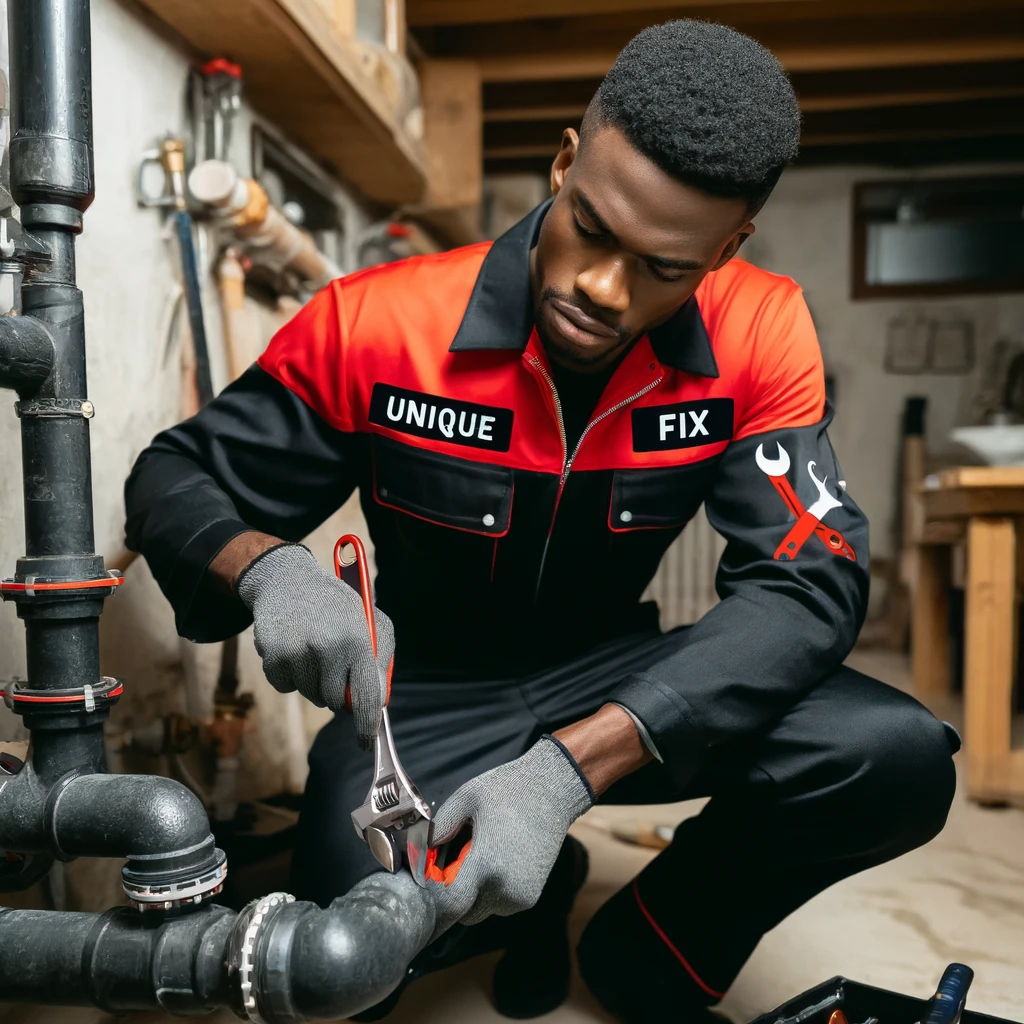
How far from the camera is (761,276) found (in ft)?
4.24

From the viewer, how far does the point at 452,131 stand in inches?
108

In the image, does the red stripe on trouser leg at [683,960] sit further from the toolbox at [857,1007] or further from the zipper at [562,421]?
the zipper at [562,421]

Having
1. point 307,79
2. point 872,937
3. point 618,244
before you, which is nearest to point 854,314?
point 307,79

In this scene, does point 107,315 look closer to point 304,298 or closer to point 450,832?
point 304,298

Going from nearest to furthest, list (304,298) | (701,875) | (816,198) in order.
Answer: (701,875) → (304,298) → (816,198)

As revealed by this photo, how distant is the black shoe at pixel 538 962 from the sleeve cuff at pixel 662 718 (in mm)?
364

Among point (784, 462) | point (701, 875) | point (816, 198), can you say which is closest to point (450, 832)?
point (701, 875)

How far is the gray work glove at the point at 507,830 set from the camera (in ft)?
2.69

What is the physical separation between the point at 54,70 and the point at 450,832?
76 cm

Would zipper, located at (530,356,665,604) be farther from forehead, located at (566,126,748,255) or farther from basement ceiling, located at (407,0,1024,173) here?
basement ceiling, located at (407,0,1024,173)

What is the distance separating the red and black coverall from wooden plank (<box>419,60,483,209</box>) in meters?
1.52

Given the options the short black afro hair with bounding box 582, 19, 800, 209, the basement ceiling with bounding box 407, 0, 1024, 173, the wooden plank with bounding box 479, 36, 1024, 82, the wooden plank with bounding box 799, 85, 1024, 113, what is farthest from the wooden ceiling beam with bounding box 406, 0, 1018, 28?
the short black afro hair with bounding box 582, 19, 800, 209

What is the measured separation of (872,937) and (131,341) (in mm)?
1341

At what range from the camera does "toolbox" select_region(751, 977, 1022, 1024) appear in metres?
0.93
